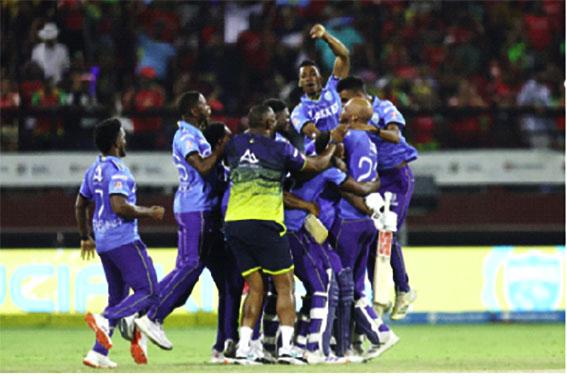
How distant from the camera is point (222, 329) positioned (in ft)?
43.0

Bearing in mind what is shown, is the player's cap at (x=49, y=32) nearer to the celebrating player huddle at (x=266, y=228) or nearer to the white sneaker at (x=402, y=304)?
the celebrating player huddle at (x=266, y=228)

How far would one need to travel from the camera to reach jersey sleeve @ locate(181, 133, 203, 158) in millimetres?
12773

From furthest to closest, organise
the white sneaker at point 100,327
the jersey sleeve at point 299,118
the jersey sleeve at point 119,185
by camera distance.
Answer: the jersey sleeve at point 299,118
the white sneaker at point 100,327
the jersey sleeve at point 119,185

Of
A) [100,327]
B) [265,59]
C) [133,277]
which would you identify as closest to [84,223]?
[133,277]

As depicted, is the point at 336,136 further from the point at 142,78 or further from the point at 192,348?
the point at 142,78

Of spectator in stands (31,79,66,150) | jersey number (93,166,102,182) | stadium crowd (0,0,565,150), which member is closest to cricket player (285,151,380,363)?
jersey number (93,166,102,182)

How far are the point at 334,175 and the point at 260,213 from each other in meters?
0.95

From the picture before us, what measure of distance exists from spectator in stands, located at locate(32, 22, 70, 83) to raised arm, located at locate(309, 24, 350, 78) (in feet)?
27.6

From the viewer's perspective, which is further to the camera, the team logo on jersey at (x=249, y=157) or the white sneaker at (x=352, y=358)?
the white sneaker at (x=352, y=358)

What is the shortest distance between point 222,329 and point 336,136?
6.54 feet

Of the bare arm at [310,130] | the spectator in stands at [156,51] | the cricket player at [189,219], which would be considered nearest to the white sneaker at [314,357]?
the cricket player at [189,219]

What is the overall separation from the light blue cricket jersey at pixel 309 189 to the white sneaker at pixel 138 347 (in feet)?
5.28

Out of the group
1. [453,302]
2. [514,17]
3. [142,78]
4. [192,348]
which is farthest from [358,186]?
[514,17]

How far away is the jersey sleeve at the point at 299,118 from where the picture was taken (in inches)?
531
